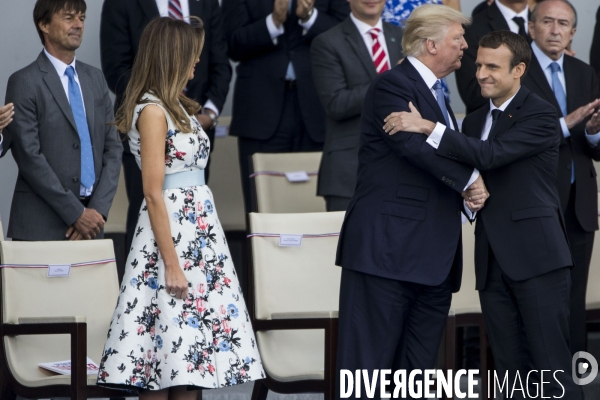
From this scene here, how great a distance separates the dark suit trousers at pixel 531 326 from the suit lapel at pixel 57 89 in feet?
6.68

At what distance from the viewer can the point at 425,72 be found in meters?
3.69

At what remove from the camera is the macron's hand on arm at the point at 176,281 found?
3.48 metres

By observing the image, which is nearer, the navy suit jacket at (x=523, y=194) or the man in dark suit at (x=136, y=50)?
the navy suit jacket at (x=523, y=194)

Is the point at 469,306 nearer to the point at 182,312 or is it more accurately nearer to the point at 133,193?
the point at 182,312

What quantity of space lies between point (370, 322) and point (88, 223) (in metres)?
1.54

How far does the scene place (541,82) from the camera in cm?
482

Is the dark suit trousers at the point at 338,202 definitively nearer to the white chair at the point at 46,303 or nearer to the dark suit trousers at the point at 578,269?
the dark suit trousers at the point at 578,269

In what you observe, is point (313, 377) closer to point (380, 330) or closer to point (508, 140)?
point (380, 330)

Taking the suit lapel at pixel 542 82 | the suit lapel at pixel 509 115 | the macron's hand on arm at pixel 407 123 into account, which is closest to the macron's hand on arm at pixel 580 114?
the suit lapel at pixel 542 82

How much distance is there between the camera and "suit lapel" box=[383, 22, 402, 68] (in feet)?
16.9

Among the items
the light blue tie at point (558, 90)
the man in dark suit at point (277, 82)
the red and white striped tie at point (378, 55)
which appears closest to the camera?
the light blue tie at point (558, 90)

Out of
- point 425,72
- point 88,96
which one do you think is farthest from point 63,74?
point 425,72

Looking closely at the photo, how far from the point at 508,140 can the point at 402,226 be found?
0.51 metres

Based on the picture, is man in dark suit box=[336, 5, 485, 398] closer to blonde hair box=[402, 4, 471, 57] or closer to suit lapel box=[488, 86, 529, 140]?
blonde hair box=[402, 4, 471, 57]
